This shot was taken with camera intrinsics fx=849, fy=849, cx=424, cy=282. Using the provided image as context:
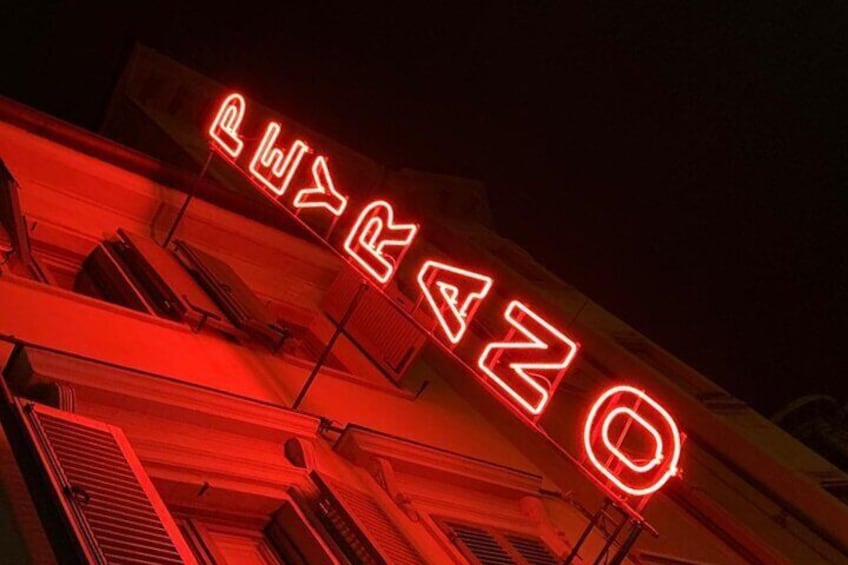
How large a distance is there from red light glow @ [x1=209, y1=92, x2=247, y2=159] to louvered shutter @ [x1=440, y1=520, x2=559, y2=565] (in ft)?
16.0

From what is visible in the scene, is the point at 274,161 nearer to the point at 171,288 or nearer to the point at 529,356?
the point at 171,288

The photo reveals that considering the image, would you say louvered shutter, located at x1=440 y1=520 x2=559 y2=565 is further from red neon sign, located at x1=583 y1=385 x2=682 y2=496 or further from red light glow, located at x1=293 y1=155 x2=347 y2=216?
red light glow, located at x1=293 y1=155 x2=347 y2=216

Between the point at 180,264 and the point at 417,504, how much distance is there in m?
3.20

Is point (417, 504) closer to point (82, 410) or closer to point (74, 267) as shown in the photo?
point (82, 410)

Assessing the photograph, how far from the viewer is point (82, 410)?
4.48 metres

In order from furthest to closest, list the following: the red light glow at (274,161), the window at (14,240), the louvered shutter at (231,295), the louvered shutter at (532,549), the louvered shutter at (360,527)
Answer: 1. the red light glow at (274,161)
2. the louvered shutter at (231,295)
3. the louvered shutter at (532,549)
4. the window at (14,240)
5. the louvered shutter at (360,527)

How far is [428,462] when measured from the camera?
6.35m

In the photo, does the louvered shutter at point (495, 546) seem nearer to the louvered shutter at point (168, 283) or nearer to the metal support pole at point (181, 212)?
the louvered shutter at point (168, 283)

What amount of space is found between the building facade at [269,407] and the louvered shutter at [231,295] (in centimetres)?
3

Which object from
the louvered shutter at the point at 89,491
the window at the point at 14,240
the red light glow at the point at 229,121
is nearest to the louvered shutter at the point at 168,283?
the window at the point at 14,240

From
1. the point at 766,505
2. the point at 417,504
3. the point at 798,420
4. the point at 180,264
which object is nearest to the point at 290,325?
the point at 180,264

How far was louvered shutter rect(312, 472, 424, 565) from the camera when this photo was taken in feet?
15.2

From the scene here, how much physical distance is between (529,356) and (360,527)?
2.25 m

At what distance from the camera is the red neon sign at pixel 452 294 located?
656 centimetres
